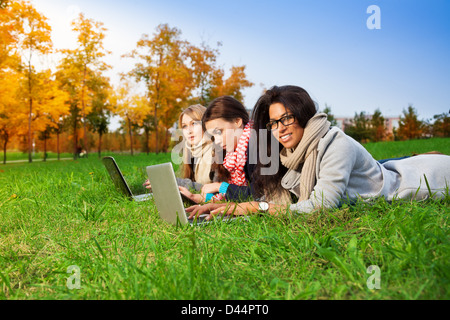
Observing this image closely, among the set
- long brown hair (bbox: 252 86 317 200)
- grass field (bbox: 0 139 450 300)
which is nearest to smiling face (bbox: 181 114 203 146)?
long brown hair (bbox: 252 86 317 200)

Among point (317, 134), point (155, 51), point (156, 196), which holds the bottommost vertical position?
point (156, 196)

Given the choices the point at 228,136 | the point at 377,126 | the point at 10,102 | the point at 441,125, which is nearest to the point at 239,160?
the point at 228,136

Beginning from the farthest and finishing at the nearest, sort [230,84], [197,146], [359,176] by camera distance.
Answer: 1. [230,84]
2. [197,146]
3. [359,176]

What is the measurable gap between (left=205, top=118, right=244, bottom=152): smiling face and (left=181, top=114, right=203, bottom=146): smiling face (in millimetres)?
524

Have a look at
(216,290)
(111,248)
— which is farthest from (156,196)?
(216,290)

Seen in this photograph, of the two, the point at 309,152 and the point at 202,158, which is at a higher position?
the point at 309,152

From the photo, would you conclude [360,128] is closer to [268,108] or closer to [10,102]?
[10,102]

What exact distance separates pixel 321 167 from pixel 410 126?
45.2 metres

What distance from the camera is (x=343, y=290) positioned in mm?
1596

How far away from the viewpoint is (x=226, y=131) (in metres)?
4.00

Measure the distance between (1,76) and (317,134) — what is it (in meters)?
17.3

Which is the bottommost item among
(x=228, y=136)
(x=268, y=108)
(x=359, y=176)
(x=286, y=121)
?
(x=359, y=176)

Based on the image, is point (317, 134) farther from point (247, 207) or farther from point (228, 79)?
point (228, 79)

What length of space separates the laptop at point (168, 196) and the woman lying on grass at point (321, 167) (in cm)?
16
